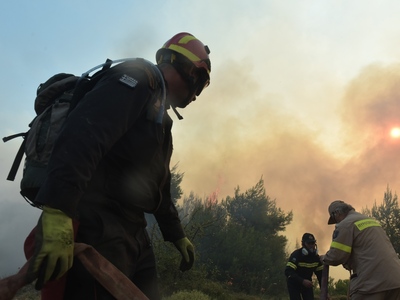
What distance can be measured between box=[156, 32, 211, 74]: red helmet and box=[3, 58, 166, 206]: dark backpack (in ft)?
0.95

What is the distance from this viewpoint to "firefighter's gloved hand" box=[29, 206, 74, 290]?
4.77 ft

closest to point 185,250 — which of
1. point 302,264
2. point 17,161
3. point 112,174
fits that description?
point 112,174

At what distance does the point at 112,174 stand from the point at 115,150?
0.35 feet

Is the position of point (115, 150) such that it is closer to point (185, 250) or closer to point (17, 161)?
point (17, 161)

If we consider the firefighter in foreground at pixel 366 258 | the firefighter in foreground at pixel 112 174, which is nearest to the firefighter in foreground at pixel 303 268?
the firefighter in foreground at pixel 366 258

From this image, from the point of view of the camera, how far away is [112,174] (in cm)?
185

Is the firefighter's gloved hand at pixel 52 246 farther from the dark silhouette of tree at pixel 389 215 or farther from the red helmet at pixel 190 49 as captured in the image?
the dark silhouette of tree at pixel 389 215

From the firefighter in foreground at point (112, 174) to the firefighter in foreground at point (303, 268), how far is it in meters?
6.51

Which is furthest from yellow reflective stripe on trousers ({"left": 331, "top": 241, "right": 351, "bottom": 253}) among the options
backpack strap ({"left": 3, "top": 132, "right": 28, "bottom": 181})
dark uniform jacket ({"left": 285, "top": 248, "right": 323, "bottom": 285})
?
backpack strap ({"left": 3, "top": 132, "right": 28, "bottom": 181})

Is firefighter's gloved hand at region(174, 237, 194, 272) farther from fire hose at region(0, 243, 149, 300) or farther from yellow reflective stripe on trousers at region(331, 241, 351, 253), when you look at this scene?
yellow reflective stripe on trousers at region(331, 241, 351, 253)

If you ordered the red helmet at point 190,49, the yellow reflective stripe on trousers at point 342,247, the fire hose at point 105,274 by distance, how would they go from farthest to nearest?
the yellow reflective stripe on trousers at point 342,247 < the red helmet at point 190,49 < the fire hose at point 105,274

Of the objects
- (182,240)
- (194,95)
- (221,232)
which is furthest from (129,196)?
(221,232)

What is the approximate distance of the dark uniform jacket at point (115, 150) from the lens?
154cm

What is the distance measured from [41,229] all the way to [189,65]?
44.7 inches
